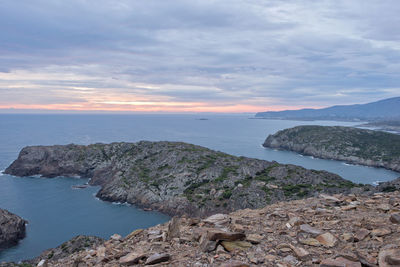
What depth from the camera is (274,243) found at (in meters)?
10.3

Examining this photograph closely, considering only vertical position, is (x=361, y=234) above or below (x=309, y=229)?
above

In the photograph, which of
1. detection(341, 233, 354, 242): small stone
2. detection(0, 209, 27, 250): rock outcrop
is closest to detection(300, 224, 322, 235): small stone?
detection(341, 233, 354, 242): small stone

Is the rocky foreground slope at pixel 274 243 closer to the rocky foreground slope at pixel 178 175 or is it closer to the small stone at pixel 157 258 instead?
the small stone at pixel 157 258

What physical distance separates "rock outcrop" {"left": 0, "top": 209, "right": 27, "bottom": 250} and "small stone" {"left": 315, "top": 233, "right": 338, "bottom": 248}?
207 feet

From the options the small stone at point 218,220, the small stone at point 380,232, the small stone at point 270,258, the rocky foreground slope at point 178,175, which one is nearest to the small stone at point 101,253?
the small stone at point 218,220

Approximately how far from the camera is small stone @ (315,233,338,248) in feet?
32.0

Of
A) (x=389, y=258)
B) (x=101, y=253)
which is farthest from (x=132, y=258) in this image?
(x=389, y=258)

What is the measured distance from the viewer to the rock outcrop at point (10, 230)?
5369 cm

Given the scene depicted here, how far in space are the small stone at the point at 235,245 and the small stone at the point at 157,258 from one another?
6.83 feet

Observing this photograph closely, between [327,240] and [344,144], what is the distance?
171557 mm

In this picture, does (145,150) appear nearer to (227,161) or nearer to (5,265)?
(227,161)

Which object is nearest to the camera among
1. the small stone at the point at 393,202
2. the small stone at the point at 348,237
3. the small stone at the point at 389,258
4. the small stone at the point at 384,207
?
the small stone at the point at 389,258

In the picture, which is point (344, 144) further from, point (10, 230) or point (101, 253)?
point (101, 253)

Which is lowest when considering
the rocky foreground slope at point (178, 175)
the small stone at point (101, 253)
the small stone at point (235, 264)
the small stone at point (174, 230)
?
the rocky foreground slope at point (178, 175)
